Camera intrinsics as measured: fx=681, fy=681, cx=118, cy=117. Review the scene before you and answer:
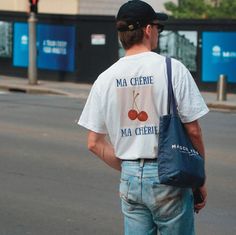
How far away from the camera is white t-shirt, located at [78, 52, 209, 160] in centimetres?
330

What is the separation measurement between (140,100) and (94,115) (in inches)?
11.8

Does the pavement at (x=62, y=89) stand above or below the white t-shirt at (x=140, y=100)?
below

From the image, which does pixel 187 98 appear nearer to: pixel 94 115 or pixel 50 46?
pixel 94 115

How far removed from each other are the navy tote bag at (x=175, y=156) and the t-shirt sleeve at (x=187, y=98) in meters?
0.03

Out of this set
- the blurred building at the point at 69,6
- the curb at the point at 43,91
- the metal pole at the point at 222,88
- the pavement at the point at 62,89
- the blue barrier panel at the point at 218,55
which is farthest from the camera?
the blurred building at the point at 69,6

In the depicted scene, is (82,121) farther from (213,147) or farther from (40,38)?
(40,38)

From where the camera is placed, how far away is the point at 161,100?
3.32 m

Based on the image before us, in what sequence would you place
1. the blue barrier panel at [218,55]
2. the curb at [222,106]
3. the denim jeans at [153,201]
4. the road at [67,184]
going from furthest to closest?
the blue barrier panel at [218,55] → the curb at [222,106] → the road at [67,184] → the denim jeans at [153,201]

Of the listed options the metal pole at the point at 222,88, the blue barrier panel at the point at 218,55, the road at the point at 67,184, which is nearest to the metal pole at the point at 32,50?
the blue barrier panel at the point at 218,55

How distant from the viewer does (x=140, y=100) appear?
3342 millimetres

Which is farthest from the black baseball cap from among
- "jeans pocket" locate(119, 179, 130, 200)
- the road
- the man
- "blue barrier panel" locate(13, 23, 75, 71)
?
"blue barrier panel" locate(13, 23, 75, 71)

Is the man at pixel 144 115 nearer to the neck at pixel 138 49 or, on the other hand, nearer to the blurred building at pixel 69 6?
the neck at pixel 138 49

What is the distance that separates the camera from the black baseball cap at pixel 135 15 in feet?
11.0

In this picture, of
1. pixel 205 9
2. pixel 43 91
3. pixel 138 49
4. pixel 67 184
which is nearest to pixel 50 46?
pixel 43 91
